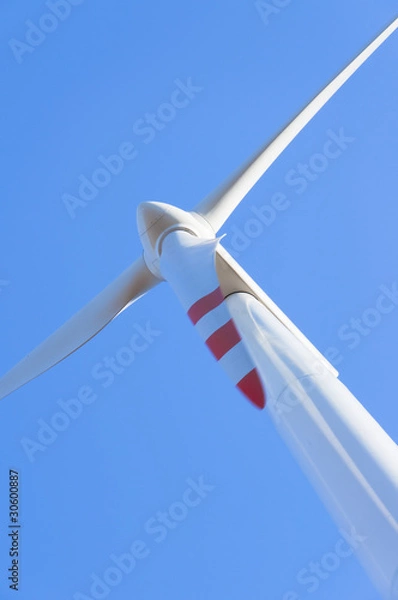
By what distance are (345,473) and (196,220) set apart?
361 inches

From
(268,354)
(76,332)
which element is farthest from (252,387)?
(76,332)

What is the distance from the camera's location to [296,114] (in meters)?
17.7

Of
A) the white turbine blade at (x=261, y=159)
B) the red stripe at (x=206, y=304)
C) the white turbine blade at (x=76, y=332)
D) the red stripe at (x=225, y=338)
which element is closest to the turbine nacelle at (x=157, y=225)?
the white turbine blade at (x=76, y=332)

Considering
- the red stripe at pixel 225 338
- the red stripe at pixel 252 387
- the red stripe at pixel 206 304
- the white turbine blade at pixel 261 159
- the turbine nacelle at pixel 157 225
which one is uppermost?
the white turbine blade at pixel 261 159

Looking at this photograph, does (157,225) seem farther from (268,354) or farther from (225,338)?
(268,354)

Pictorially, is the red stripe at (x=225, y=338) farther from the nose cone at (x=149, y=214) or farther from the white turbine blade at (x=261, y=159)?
the white turbine blade at (x=261, y=159)

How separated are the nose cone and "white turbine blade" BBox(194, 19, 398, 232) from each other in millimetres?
1995

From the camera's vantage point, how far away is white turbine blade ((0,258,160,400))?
16.2 metres

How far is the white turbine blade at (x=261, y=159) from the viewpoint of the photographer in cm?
1702

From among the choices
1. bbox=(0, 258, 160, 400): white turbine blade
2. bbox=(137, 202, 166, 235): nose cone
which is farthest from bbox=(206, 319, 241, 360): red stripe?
bbox=(0, 258, 160, 400): white turbine blade

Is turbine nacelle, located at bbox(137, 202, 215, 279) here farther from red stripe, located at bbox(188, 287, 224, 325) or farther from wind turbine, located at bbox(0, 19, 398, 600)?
red stripe, located at bbox(188, 287, 224, 325)

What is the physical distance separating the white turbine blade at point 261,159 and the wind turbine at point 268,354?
25mm

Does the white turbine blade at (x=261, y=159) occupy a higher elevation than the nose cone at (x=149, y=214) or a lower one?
higher

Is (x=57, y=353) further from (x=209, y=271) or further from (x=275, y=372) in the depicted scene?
(x=275, y=372)
